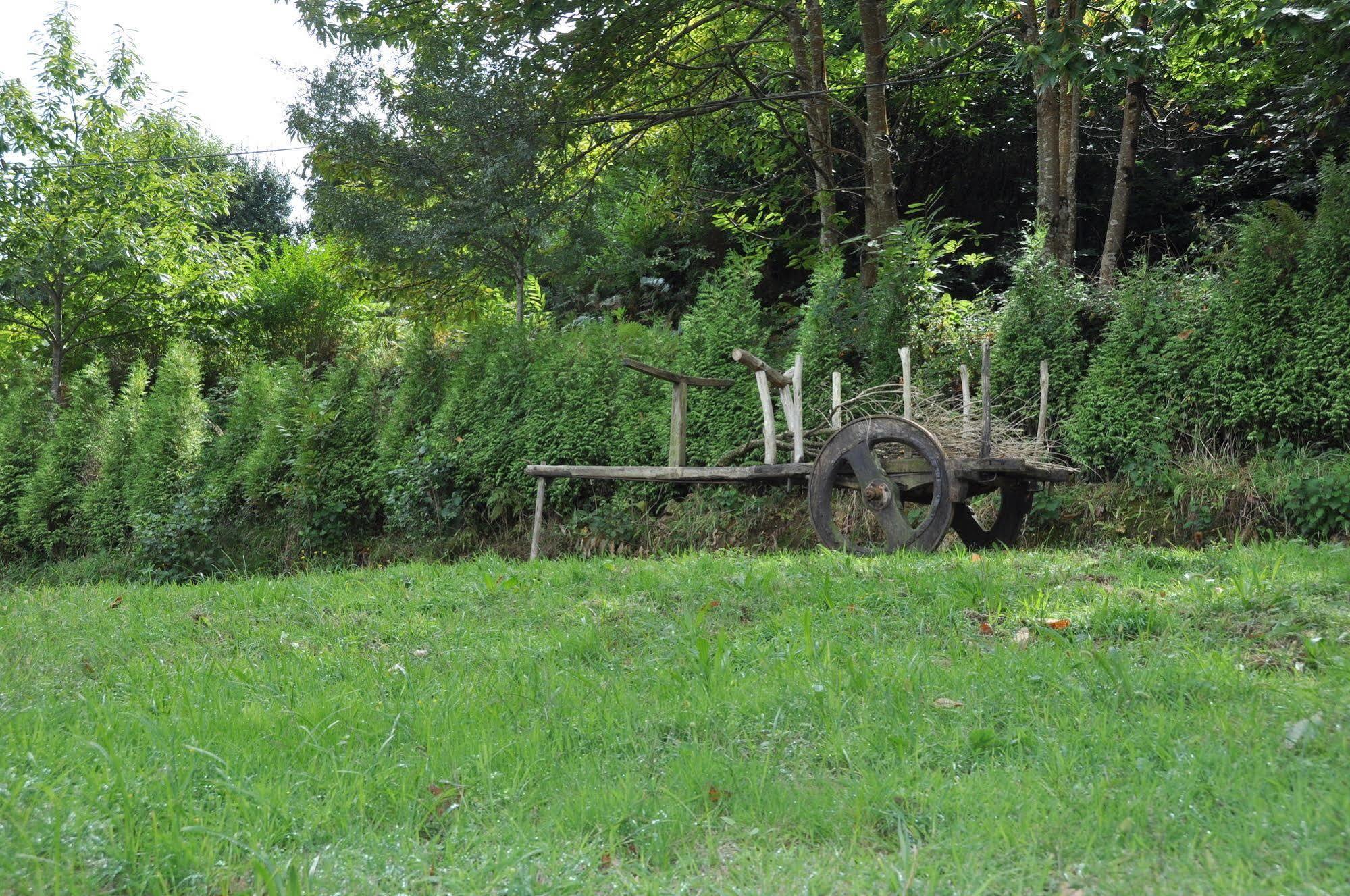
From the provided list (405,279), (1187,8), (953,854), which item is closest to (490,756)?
(953,854)

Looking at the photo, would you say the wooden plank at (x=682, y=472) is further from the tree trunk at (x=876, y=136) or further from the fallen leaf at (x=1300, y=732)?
the fallen leaf at (x=1300, y=732)

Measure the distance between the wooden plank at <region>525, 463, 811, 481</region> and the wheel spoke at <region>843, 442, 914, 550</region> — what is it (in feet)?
1.46

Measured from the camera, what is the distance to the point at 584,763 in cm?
327

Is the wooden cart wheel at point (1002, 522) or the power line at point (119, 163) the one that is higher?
the power line at point (119, 163)

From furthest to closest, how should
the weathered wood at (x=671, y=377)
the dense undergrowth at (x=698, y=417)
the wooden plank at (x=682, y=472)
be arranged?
the weathered wood at (x=671, y=377) < the dense undergrowth at (x=698, y=417) < the wooden plank at (x=682, y=472)

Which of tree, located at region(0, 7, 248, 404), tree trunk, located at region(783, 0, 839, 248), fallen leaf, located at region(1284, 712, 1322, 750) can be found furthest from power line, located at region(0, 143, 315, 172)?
fallen leaf, located at region(1284, 712, 1322, 750)

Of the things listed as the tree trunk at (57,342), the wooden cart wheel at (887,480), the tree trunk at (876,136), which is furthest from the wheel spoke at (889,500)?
the tree trunk at (57,342)

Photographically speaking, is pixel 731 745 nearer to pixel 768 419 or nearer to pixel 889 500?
pixel 889 500

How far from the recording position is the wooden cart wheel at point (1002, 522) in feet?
27.2

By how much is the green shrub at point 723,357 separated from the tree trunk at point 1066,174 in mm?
3573

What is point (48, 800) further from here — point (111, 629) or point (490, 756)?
point (111, 629)

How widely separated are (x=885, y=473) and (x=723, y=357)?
13.1 feet

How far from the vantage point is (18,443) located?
17.2 meters

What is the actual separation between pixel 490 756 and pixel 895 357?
25.2 feet
